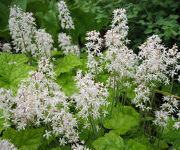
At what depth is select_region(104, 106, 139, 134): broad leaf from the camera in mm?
1667

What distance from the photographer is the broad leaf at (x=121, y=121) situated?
1.67 m

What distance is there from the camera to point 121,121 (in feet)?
5.79

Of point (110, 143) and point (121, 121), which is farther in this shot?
point (110, 143)

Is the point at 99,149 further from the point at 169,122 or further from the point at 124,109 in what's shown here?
the point at 169,122

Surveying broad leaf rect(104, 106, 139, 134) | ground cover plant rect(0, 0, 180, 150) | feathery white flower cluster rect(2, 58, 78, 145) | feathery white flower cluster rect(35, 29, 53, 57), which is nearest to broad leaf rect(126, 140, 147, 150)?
ground cover plant rect(0, 0, 180, 150)

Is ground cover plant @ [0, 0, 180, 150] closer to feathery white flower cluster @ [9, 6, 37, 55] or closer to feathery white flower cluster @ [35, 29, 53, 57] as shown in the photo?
feathery white flower cluster @ [9, 6, 37, 55]

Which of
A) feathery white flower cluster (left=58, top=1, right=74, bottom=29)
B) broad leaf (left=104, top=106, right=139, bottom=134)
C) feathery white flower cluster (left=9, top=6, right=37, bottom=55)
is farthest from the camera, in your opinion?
feathery white flower cluster (left=58, top=1, right=74, bottom=29)

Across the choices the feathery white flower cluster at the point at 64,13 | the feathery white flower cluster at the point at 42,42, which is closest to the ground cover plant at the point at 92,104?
the feathery white flower cluster at the point at 42,42

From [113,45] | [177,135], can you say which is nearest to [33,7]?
[113,45]

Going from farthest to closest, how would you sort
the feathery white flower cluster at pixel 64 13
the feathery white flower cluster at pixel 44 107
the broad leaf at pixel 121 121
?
the feathery white flower cluster at pixel 64 13
the feathery white flower cluster at pixel 44 107
the broad leaf at pixel 121 121

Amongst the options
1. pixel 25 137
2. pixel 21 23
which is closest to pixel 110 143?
pixel 25 137

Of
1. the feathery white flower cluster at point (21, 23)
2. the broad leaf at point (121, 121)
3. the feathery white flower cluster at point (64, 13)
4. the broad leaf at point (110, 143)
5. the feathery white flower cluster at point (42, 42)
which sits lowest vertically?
the broad leaf at point (110, 143)

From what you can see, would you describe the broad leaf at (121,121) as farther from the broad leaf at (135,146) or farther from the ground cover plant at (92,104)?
the broad leaf at (135,146)

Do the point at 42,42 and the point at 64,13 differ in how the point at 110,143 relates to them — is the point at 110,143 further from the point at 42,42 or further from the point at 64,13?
the point at 64,13
